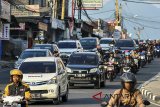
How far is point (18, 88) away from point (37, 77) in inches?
355

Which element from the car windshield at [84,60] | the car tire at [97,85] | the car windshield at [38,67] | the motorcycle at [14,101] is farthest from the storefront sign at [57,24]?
the motorcycle at [14,101]

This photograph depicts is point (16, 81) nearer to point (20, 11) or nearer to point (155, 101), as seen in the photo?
point (155, 101)

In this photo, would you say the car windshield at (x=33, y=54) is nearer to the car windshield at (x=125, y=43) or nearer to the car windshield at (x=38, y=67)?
the car windshield at (x=38, y=67)

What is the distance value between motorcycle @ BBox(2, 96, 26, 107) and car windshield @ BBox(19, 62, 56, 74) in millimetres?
9851

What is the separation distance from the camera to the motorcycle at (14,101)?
11.4 metres

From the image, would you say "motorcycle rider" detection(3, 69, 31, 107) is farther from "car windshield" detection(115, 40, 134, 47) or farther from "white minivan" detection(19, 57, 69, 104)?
"car windshield" detection(115, 40, 134, 47)

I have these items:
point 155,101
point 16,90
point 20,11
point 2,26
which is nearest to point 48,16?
point 20,11

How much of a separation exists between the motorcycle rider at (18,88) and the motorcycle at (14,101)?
0.10 meters

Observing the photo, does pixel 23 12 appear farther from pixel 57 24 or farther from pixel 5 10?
pixel 5 10

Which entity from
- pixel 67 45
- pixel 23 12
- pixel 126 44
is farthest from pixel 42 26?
pixel 67 45

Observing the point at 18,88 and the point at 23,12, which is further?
the point at 23,12

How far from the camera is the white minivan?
20.7 meters

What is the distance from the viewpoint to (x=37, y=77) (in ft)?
68.9

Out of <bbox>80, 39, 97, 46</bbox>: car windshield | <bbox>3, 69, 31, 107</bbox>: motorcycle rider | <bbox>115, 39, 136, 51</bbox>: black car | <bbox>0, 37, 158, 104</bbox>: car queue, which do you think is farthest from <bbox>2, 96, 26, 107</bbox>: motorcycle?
<bbox>80, 39, 97, 46</bbox>: car windshield
